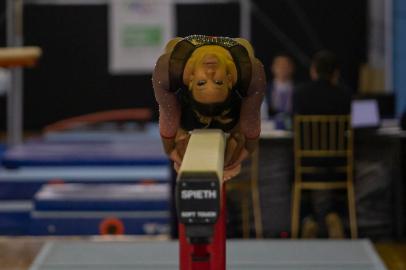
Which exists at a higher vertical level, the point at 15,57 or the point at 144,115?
the point at 15,57

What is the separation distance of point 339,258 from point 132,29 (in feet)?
25.9

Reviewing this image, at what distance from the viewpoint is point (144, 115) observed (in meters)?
11.4

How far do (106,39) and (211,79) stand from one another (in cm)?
964

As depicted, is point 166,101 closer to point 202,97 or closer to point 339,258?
point 202,97

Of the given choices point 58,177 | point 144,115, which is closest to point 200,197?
point 58,177

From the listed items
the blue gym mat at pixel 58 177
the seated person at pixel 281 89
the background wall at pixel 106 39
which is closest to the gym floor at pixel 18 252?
the blue gym mat at pixel 58 177

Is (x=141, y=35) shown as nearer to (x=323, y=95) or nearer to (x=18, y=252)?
(x=323, y=95)

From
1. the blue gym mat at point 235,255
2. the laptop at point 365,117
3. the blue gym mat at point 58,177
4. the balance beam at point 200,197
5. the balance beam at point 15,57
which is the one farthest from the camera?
the blue gym mat at point 58,177

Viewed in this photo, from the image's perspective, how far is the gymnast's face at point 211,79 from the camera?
2.19 meters

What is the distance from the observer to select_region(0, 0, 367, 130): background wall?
1152 centimetres

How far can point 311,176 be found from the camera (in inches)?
217

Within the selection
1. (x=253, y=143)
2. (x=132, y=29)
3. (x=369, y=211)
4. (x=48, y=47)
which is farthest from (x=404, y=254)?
(x=48, y=47)

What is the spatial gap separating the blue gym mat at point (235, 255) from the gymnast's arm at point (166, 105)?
122 cm

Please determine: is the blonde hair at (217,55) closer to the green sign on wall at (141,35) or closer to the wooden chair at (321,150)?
the wooden chair at (321,150)
